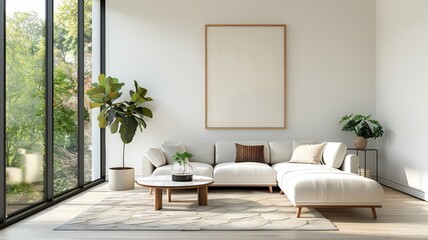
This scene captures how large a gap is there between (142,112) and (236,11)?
2363 millimetres

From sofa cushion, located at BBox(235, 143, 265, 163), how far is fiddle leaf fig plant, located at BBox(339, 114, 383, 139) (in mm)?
1462

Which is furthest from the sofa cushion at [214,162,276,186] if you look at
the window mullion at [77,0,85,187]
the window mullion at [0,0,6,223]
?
the window mullion at [0,0,6,223]

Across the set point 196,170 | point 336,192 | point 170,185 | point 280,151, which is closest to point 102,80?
point 196,170

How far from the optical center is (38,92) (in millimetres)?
5008

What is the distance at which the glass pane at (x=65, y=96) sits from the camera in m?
5.60

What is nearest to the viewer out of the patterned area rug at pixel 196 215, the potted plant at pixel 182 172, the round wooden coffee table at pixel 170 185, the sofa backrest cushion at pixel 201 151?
the patterned area rug at pixel 196 215

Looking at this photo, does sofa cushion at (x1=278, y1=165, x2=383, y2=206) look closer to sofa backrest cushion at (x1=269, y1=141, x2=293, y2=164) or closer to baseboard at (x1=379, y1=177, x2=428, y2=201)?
baseboard at (x1=379, y1=177, x2=428, y2=201)

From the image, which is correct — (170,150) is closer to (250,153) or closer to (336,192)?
(250,153)

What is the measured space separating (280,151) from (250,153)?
0.53 metres

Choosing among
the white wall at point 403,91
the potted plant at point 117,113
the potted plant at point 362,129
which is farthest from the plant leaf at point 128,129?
the white wall at point 403,91

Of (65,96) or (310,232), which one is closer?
(310,232)

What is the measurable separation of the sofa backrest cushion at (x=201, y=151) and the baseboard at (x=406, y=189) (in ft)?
9.26

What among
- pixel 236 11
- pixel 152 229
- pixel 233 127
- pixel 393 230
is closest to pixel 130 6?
pixel 236 11

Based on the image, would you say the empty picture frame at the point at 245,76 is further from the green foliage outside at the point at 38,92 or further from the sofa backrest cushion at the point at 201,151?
the green foliage outside at the point at 38,92
